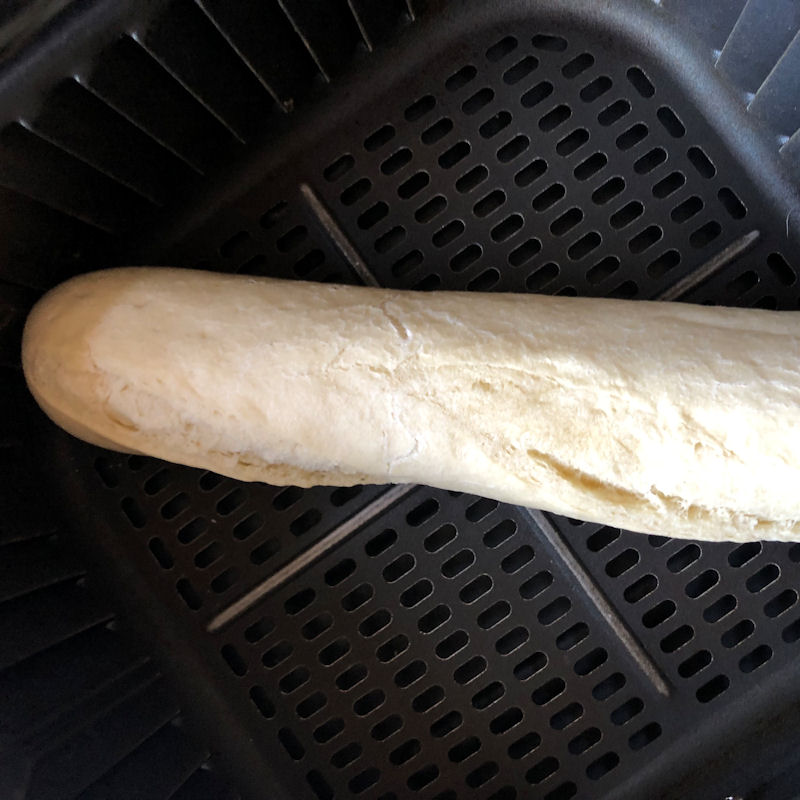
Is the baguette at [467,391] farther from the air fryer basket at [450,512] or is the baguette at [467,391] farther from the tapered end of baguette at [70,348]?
the air fryer basket at [450,512]

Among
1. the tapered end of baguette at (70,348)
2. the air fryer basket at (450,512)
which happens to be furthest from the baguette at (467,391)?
the air fryer basket at (450,512)

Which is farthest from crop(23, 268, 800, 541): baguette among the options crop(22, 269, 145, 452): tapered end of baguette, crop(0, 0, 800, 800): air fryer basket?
crop(0, 0, 800, 800): air fryer basket

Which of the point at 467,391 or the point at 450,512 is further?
the point at 450,512

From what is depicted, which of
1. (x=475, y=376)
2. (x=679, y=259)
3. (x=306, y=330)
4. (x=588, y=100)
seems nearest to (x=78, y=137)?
(x=306, y=330)

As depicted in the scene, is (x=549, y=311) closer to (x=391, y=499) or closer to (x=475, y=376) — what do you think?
(x=475, y=376)

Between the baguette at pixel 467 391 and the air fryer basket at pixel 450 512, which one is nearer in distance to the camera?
the baguette at pixel 467 391

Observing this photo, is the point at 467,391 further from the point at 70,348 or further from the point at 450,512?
the point at 70,348

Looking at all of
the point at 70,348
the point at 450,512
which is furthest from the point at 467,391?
the point at 70,348
